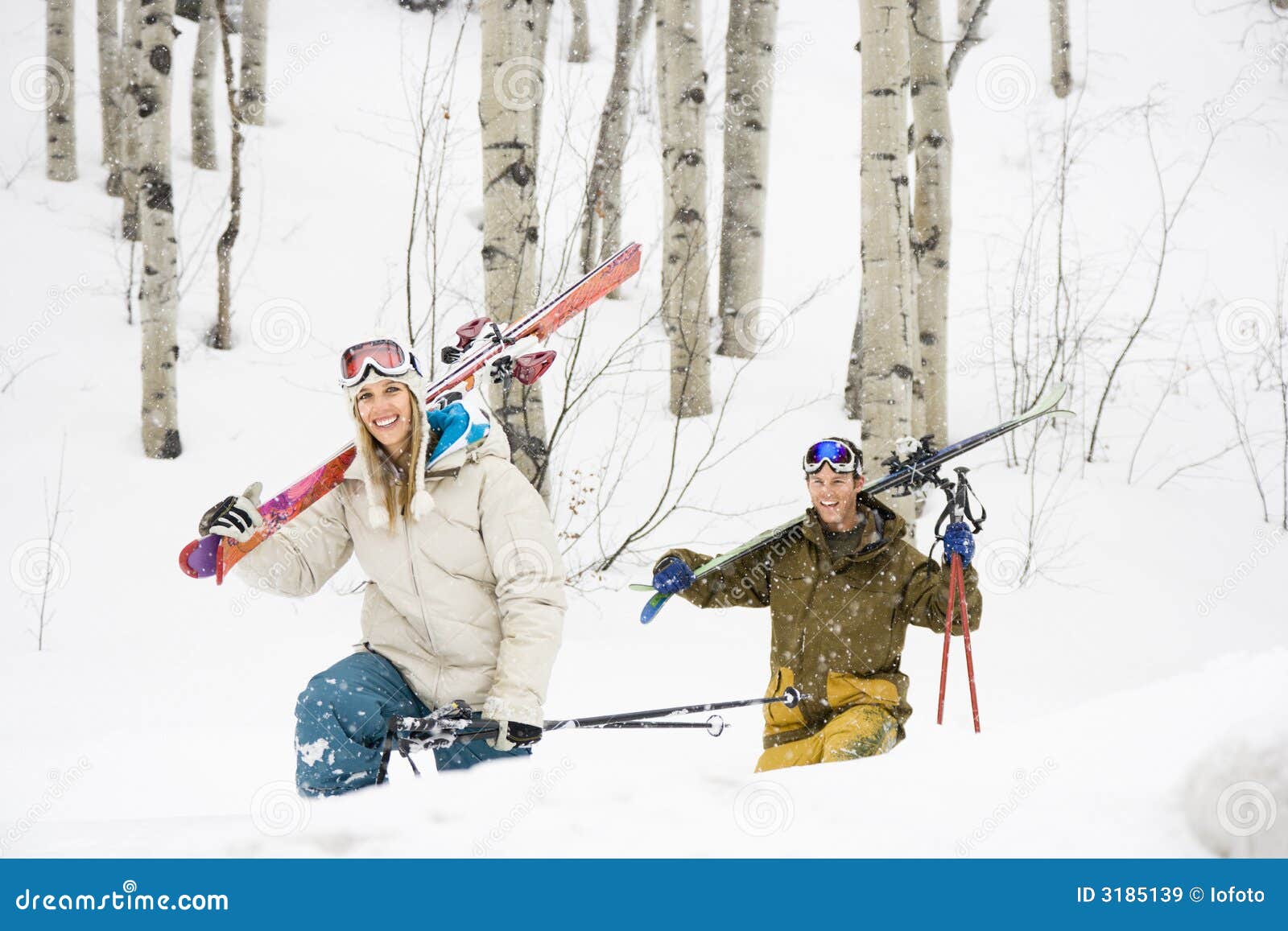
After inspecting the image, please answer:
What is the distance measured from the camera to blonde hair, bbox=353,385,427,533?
2.91 metres

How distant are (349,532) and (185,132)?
446 inches

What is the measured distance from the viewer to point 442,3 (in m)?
16.8

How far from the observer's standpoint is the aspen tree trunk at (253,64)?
12596 mm

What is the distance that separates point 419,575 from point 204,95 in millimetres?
10251

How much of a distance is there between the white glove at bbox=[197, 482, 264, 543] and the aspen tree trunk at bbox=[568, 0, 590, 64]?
45.9 feet

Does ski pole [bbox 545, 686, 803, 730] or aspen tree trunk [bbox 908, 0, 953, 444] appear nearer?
ski pole [bbox 545, 686, 803, 730]

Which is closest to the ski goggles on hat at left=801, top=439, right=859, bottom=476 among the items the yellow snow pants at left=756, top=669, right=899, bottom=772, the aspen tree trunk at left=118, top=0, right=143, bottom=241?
the yellow snow pants at left=756, top=669, right=899, bottom=772

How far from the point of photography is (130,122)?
863cm

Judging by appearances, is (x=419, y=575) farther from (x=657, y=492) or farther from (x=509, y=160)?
(x=657, y=492)

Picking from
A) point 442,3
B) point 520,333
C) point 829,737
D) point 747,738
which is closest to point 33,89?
point 442,3

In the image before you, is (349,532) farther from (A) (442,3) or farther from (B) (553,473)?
(A) (442,3)

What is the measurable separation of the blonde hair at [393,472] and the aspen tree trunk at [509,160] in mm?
2033

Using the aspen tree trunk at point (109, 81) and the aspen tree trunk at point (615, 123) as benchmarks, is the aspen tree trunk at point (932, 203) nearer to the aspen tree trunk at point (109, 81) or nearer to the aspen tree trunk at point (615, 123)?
the aspen tree trunk at point (615, 123)

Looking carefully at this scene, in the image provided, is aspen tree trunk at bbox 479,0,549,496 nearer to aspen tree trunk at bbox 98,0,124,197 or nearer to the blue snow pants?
the blue snow pants
